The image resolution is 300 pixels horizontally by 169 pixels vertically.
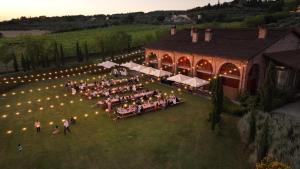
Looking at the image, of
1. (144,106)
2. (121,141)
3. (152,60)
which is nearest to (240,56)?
(144,106)

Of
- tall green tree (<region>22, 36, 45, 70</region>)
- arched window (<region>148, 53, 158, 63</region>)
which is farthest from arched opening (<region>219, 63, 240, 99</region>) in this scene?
tall green tree (<region>22, 36, 45, 70</region>)

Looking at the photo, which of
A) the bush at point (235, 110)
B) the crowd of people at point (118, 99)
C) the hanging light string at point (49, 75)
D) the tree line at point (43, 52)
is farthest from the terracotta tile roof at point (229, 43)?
the tree line at point (43, 52)

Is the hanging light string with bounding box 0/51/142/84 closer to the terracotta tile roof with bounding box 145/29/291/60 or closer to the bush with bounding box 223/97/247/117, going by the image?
the terracotta tile roof with bounding box 145/29/291/60

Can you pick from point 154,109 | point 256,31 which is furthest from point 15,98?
point 256,31

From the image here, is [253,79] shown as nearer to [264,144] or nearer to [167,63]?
[167,63]

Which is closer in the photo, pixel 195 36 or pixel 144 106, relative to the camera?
pixel 144 106

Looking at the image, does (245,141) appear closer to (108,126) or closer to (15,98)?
(108,126)

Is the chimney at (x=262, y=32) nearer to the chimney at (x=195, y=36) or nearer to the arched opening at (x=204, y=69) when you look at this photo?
the arched opening at (x=204, y=69)
